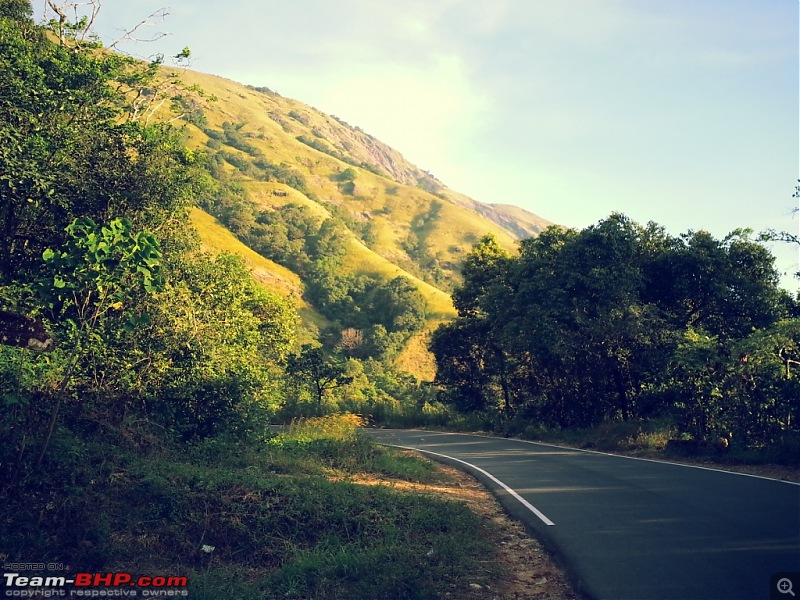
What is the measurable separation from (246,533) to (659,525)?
219 inches

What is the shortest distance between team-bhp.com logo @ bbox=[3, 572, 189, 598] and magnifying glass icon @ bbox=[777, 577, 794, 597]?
5.82 m

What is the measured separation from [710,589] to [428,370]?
86.0 m

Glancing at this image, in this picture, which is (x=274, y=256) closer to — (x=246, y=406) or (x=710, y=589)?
(x=246, y=406)

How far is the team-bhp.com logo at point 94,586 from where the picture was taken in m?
6.30

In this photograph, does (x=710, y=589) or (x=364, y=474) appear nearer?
(x=710, y=589)

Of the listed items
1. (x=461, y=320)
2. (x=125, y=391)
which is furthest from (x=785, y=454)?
(x=461, y=320)

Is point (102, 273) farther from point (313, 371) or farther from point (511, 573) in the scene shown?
point (313, 371)

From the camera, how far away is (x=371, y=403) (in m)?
39.2

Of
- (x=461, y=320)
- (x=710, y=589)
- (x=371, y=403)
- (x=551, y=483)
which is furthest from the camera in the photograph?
(x=371, y=403)

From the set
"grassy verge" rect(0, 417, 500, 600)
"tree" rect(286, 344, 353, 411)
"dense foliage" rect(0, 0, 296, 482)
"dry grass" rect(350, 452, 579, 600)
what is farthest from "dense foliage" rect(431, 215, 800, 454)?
"tree" rect(286, 344, 353, 411)

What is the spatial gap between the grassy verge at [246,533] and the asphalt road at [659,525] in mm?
1437

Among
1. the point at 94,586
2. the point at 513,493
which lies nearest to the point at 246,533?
the point at 94,586

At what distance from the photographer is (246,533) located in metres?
8.10

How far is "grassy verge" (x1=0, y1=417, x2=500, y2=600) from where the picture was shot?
263 inches
